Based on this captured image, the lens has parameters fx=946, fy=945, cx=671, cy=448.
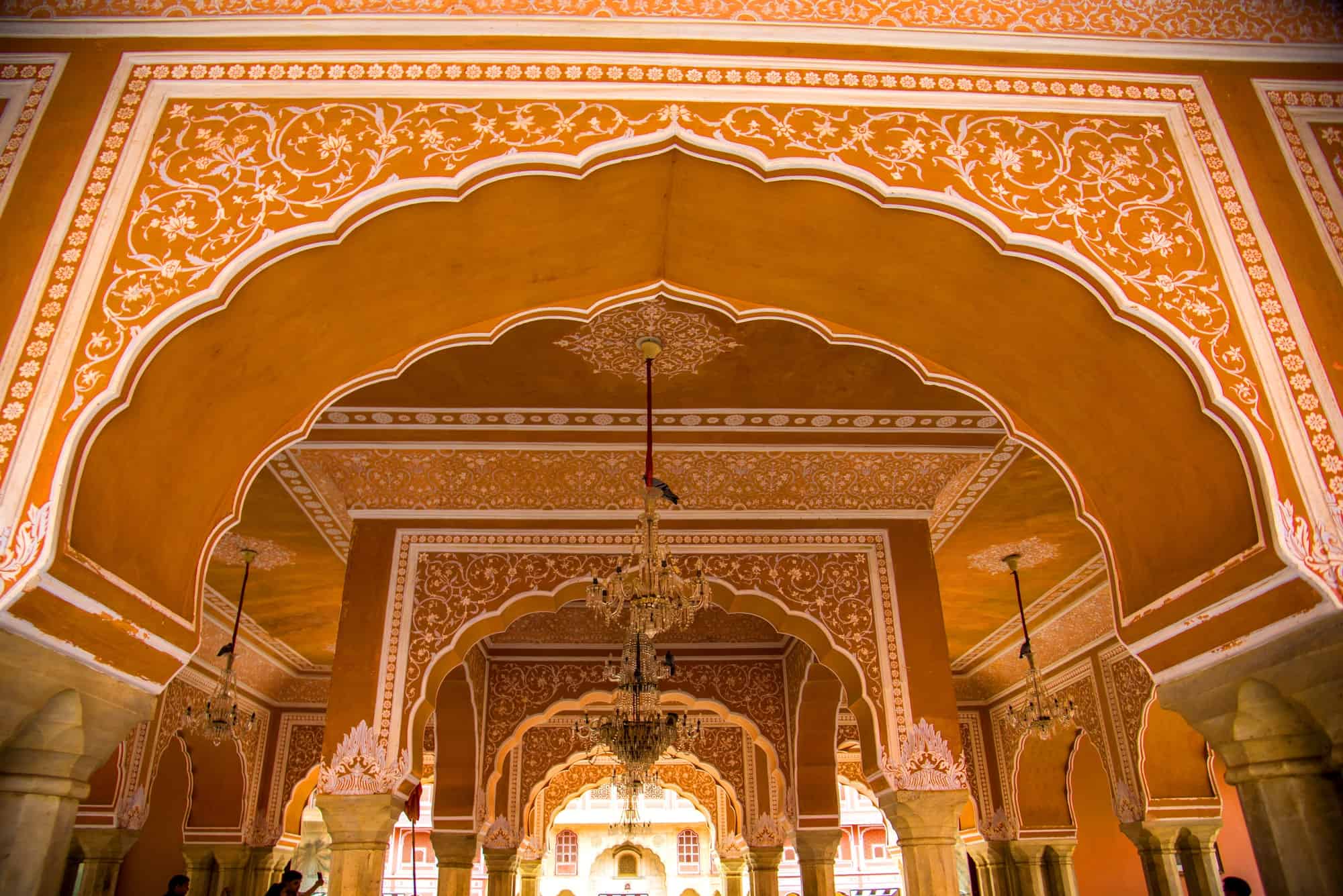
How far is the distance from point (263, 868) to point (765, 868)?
17.6ft

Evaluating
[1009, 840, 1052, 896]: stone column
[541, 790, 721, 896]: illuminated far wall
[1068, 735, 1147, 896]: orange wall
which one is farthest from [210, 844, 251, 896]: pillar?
[541, 790, 721, 896]: illuminated far wall

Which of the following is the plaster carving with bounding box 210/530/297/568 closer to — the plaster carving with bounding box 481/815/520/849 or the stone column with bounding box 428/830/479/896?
the stone column with bounding box 428/830/479/896

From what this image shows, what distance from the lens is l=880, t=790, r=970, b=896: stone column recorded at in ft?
16.9

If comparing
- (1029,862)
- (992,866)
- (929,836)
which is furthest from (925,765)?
(992,866)

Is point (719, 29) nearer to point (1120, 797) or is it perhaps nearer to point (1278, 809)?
point (1278, 809)

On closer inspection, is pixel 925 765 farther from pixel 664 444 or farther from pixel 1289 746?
pixel 1289 746

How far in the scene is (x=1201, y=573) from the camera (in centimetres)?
279

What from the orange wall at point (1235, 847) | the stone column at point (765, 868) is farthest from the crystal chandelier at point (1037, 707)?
Result: the orange wall at point (1235, 847)

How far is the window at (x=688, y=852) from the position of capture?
72.6 feet

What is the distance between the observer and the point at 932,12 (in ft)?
10.6

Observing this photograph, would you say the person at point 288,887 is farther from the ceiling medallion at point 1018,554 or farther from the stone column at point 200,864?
the ceiling medallion at point 1018,554

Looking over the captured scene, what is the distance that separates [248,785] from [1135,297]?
401 inches

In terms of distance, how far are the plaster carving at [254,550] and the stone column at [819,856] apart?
504cm

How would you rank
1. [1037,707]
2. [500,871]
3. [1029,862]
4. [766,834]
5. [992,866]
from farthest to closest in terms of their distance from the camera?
[992,866]
[1029,862]
[766,834]
[500,871]
[1037,707]
